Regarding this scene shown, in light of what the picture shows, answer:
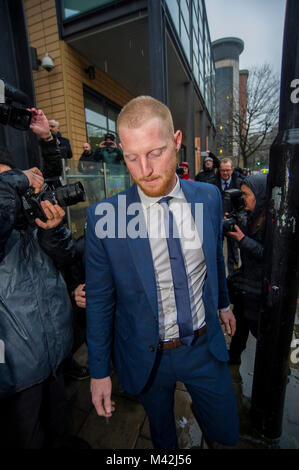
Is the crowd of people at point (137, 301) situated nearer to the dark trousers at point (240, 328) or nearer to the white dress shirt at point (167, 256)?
the white dress shirt at point (167, 256)

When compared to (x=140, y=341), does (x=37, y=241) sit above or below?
above

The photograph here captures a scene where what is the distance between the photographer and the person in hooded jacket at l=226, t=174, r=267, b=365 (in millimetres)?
2369

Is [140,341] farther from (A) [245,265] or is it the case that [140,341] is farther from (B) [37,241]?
(A) [245,265]

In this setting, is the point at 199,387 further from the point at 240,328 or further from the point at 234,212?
the point at 234,212

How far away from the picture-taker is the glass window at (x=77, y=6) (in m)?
5.59

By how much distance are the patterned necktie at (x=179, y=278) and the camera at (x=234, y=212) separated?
4.23 ft

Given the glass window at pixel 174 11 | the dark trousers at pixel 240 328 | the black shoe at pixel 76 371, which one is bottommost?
the black shoe at pixel 76 371

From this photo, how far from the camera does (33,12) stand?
6.07 meters

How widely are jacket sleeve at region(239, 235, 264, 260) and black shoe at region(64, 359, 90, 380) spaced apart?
2.28 meters

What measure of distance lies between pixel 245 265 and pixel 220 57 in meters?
73.8

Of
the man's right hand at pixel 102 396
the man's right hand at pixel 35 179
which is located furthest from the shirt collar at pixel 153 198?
the man's right hand at pixel 102 396

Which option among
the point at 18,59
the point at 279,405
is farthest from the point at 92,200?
the point at 279,405

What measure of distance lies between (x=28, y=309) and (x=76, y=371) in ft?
5.51

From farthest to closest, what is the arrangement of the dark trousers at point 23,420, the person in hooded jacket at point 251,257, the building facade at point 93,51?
the building facade at point 93,51 → the person in hooded jacket at point 251,257 → the dark trousers at point 23,420
